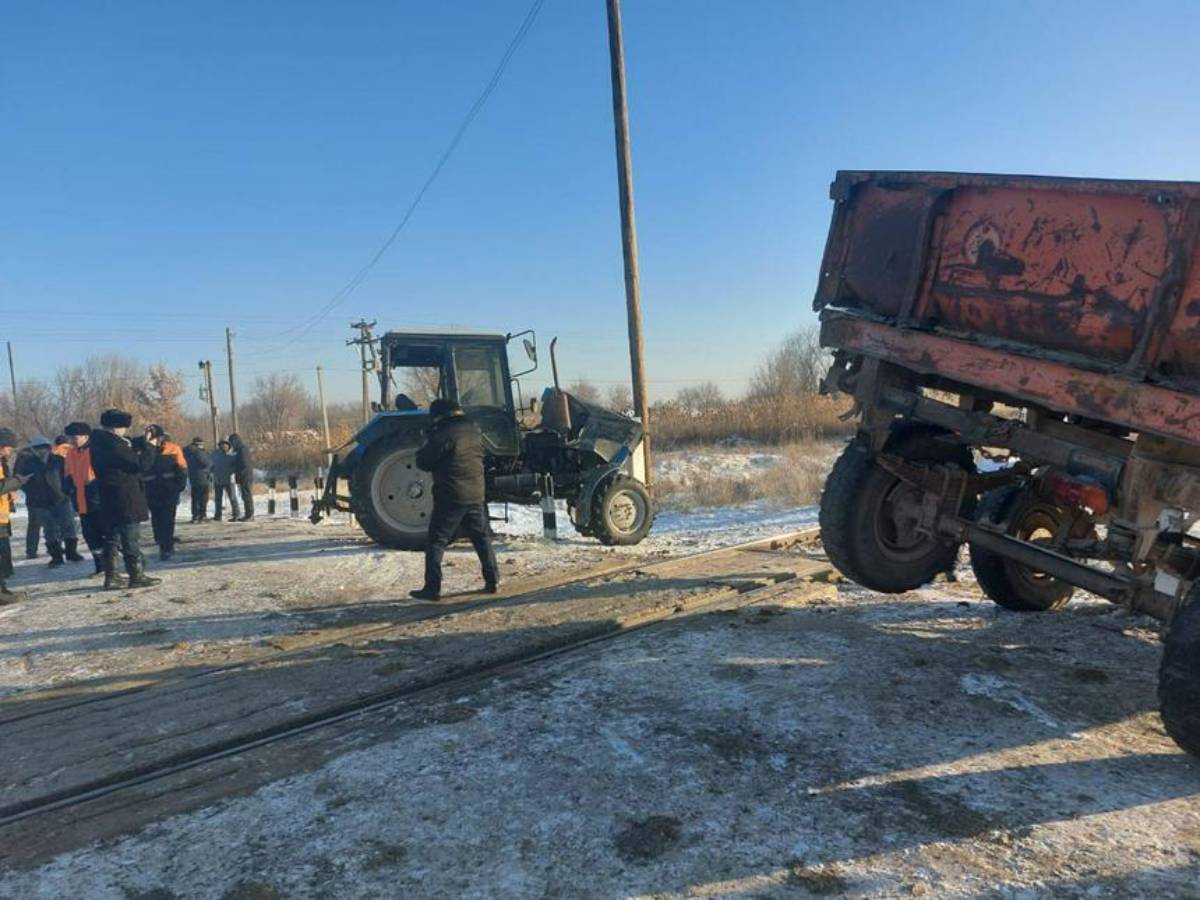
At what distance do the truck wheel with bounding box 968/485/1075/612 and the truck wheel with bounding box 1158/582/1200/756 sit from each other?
4.47 feet

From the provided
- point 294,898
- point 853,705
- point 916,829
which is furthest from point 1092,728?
point 294,898

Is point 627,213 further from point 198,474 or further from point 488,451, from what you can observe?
point 198,474

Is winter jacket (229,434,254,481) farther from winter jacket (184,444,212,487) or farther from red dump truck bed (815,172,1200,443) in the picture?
red dump truck bed (815,172,1200,443)

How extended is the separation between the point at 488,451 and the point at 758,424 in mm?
19203

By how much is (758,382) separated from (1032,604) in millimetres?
38844

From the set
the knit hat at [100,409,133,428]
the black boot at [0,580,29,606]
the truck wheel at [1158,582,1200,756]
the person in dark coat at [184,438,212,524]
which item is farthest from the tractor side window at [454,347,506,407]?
the person in dark coat at [184,438,212,524]

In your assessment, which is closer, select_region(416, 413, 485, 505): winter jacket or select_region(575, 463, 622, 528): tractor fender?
select_region(416, 413, 485, 505): winter jacket

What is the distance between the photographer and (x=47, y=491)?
31.2ft

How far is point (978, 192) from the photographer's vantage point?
3.86m

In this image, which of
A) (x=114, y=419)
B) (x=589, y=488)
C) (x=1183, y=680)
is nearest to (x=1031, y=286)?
(x=1183, y=680)

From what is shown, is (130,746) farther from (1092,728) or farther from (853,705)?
(1092,728)

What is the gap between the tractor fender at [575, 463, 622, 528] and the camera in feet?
30.1

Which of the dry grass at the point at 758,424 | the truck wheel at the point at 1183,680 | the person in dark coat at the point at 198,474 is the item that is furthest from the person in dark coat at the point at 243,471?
the dry grass at the point at 758,424

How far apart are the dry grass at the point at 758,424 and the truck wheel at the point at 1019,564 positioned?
1994 cm
